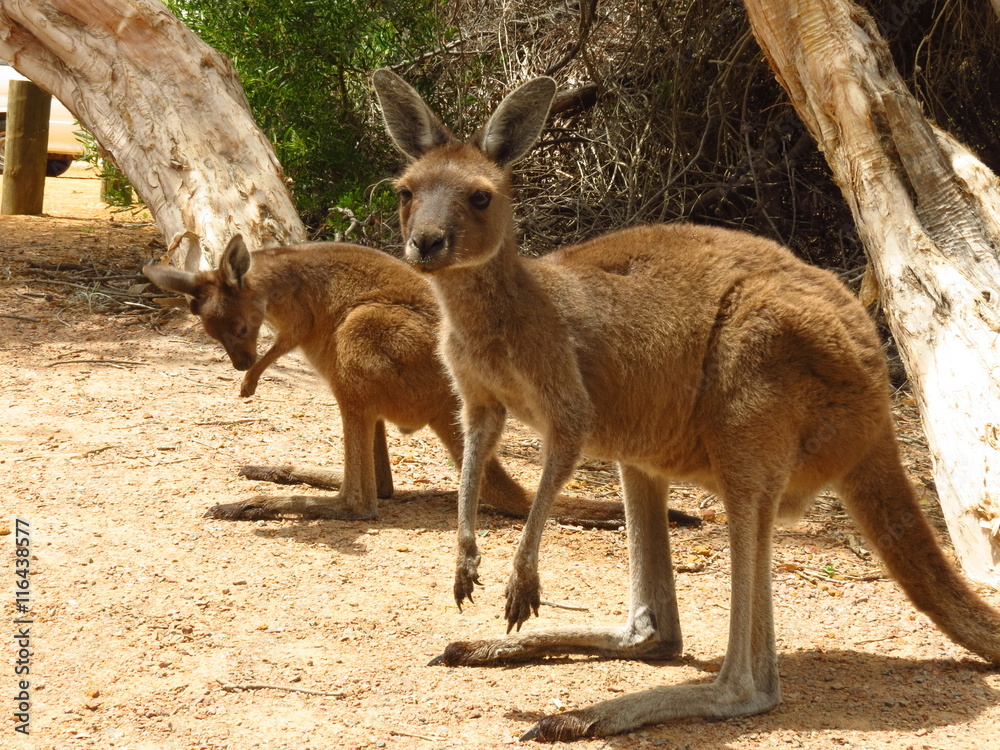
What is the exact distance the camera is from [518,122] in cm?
366

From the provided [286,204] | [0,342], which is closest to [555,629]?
[286,204]

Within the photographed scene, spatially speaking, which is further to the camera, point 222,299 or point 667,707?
point 222,299

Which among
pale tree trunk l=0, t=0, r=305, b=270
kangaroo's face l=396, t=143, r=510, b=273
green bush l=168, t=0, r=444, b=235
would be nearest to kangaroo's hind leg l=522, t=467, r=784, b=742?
kangaroo's face l=396, t=143, r=510, b=273

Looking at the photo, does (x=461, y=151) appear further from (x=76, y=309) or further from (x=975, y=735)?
(x=76, y=309)

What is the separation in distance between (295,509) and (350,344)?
0.79m

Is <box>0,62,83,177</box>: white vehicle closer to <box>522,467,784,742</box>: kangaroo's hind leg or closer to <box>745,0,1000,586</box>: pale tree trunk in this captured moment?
<box>745,0,1000,586</box>: pale tree trunk

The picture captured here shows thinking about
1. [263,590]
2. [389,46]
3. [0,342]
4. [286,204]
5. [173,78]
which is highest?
[389,46]

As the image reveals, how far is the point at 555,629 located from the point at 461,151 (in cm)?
168

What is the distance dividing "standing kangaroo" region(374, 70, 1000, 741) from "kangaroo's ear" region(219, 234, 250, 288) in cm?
154

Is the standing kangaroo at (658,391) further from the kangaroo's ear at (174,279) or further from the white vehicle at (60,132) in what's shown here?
the white vehicle at (60,132)

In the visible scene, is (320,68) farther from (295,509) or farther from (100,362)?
(295,509)

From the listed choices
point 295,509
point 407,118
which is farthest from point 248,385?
point 407,118

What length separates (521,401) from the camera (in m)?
3.46

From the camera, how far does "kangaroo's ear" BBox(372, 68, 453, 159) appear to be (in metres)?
3.67
